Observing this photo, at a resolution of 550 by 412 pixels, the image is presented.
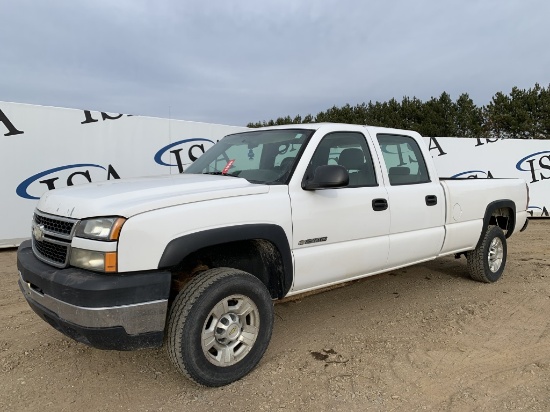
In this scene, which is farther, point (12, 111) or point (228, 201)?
point (12, 111)

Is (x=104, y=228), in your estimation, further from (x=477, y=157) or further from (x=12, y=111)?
(x=477, y=157)

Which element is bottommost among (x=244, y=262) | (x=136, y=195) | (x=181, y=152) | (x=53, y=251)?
(x=244, y=262)

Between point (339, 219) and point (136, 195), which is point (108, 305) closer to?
point (136, 195)

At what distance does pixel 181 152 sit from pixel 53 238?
6.88 m

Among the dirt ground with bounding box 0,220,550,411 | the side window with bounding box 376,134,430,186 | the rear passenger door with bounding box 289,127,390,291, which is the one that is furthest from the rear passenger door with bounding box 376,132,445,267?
the dirt ground with bounding box 0,220,550,411

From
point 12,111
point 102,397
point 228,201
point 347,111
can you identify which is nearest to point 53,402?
point 102,397

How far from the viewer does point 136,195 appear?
2682 millimetres

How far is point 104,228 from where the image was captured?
2.48 metres

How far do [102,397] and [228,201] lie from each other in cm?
154

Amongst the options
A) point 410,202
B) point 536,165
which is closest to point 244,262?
point 410,202

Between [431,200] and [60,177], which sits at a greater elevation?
[60,177]

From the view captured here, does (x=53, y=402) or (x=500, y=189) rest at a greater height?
(x=500, y=189)

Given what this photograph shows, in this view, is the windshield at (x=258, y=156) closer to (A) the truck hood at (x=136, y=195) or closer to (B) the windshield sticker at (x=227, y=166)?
(B) the windshield sticker at (x=227, y=166)

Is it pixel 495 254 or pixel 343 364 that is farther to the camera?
pixel 495 254
